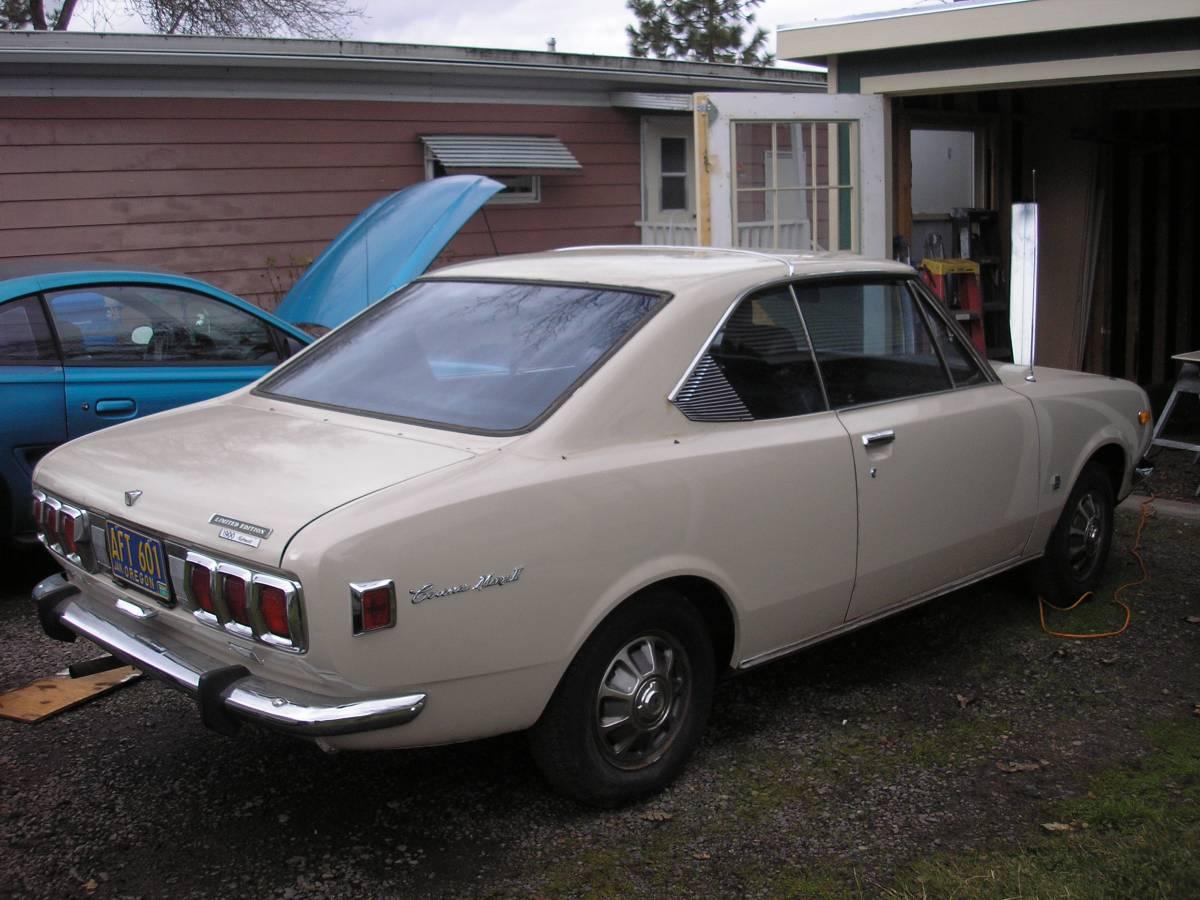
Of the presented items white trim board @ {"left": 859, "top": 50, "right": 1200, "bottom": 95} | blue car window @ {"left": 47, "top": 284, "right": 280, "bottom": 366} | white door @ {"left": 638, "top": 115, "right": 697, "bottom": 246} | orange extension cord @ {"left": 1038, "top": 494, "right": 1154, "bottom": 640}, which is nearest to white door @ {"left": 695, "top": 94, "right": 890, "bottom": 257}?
white trim board @ {"left": 859, "top": 50, "right": 1200, "bottom": 95}

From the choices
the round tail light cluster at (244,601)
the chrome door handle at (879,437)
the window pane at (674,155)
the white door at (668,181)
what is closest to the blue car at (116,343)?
the round tail light cluster at (244,601)

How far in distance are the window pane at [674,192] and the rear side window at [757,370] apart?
9.03 m

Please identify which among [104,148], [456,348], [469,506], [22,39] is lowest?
[469,506]

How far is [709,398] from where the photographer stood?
361cm

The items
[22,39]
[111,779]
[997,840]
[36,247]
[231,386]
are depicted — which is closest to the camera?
[997,840]

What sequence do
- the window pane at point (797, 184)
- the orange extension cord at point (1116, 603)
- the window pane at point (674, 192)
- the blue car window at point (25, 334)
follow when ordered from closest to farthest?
the orange extension cord at point (1116, 603) < the blue car window at point (25, 334) < the window pane at point (797, 184) < the window pane at point (674, 192)

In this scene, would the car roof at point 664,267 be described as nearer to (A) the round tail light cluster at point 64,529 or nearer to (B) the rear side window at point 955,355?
(B) the rear side window at point 955,355

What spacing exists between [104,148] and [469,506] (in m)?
7.62

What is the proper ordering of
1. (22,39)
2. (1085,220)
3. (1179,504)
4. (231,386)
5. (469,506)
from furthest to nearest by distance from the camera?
1. (1085,220)
2. (22,39)
3. (1179,504)
4. (231,386)
5. (469,506)

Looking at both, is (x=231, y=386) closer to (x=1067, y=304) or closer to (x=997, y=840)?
(x=997, y=840)

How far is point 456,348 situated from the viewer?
3.80 meters

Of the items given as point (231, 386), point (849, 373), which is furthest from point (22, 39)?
point (849, 373)

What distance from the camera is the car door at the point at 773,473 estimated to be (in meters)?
3.55

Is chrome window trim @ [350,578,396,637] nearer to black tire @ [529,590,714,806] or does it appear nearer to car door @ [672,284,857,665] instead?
black tire @ [529,590,714,806]
